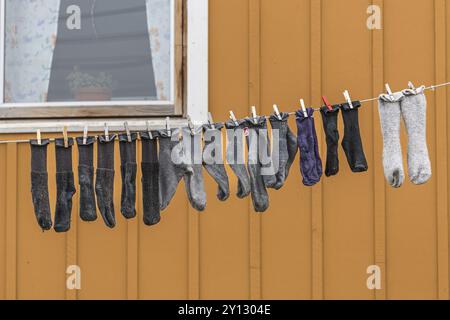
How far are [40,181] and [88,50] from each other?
943 millimetres

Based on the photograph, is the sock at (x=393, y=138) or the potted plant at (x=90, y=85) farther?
the potted plant at (x=90, y=85)

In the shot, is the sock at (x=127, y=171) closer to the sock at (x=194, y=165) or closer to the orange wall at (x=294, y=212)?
the sock at (x=194, y=165)

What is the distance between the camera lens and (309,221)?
406cm

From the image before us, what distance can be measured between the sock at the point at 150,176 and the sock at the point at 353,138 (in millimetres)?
795


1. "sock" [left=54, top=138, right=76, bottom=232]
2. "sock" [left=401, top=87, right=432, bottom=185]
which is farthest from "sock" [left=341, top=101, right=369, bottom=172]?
"sock" [left=54, top=138, right=76, bottom=232]

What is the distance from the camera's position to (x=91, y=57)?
4.20 metres

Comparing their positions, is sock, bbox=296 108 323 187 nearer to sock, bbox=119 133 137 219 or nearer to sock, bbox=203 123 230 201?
sock, bbox=203 123 230 201

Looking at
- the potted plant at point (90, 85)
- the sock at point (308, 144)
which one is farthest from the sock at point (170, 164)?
the potted plant at point (90, 85)

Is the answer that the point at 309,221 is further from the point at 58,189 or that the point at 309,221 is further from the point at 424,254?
the point at 58,189

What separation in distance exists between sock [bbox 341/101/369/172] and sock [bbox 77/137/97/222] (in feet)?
3.46

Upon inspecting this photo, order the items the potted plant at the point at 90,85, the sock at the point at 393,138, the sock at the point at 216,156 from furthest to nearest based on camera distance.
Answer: the potted plant at the point at 90,85 → the sock at the point at 216,156 → the sock at the point at 393,138

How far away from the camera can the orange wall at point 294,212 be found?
4035mm

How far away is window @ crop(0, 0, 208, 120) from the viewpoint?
412 centimetres

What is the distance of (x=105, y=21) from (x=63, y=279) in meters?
1.29
